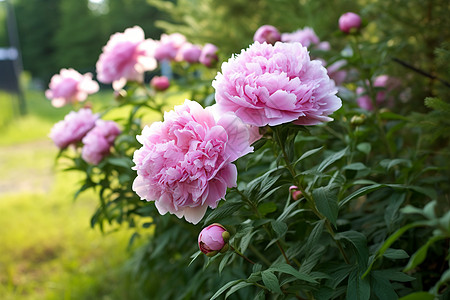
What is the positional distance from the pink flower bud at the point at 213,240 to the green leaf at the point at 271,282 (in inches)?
3.1

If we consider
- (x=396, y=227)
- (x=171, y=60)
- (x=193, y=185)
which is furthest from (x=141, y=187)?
(x=171, y=60)

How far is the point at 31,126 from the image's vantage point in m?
7.56

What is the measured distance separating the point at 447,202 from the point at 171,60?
1.04 metres

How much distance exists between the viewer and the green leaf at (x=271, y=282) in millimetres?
708

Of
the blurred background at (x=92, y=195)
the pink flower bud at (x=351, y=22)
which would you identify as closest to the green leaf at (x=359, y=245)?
the blurred background at (x=92, y=195)

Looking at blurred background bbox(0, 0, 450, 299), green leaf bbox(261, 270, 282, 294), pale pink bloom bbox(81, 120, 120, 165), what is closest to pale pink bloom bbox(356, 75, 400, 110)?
blurred background bbox(0, 0, 450, 299)

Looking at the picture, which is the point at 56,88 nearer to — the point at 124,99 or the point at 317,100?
the point at 124,99

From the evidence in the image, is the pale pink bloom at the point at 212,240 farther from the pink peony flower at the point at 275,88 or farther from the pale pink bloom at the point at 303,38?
the pale pink bloom at the point at 303,38

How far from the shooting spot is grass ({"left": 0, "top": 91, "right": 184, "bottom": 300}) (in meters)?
2.22

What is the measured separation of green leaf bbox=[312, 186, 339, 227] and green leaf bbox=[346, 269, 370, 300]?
120mm

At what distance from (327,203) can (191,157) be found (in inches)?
9.2

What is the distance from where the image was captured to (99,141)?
1.30 metres

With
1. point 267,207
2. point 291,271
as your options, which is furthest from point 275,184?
point 291,271

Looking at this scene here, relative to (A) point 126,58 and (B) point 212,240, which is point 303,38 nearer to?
(A) point 126,58
